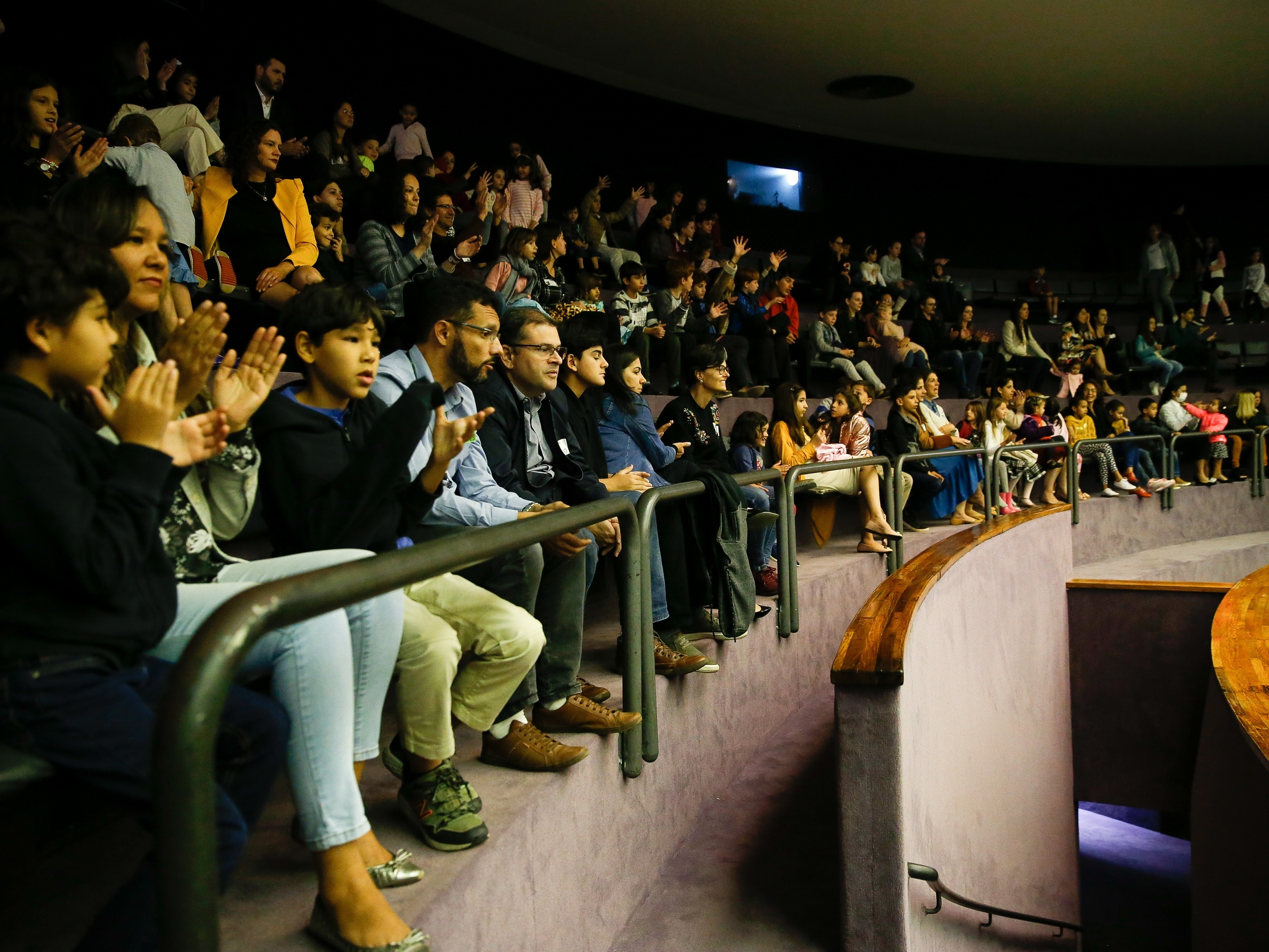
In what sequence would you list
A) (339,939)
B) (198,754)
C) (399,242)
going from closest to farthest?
(198,754) → (339,939) → (399,242)

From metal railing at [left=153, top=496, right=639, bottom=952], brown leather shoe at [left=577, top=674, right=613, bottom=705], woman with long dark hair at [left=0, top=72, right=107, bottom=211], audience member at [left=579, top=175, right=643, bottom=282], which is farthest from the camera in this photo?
audience member at [left=579, top=175, right=643, bottom=282]

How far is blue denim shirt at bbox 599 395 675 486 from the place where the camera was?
3686 millimetres

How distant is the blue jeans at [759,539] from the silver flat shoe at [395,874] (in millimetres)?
2769

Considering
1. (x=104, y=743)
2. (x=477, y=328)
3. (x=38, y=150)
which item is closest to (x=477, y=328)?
(x=477, y=328)

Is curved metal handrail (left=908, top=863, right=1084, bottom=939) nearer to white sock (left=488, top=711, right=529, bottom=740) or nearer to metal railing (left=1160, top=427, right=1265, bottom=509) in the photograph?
white sock (left=488, top=711, right=529, bottom=740)

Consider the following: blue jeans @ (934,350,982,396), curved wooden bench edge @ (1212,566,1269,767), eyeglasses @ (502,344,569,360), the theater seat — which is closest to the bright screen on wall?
blue jeans @ (934,350,982,396)

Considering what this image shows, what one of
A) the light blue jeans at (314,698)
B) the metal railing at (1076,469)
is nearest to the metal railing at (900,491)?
the metal railing at (1076,469)

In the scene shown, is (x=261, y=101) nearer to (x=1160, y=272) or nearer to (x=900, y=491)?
(x=900, y=491)

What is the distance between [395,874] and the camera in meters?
1.51

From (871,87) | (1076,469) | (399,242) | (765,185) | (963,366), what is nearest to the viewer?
(399,242)

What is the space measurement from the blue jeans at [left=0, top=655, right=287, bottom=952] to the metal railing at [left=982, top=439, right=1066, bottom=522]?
5.71 meters

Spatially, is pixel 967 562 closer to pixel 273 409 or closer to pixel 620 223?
pixel 273 409

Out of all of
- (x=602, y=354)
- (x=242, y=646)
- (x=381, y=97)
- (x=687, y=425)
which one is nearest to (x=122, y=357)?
(x=242, y=646)

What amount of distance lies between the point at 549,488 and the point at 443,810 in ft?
4.07
